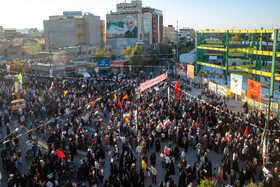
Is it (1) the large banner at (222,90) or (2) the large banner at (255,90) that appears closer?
(2) the large banner at (255,90)

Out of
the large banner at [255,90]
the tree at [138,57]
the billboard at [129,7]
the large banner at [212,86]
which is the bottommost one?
the large banner at [212,86]

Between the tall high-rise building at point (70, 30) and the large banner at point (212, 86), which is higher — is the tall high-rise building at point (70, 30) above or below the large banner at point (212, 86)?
above

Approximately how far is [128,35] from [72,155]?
180 feet

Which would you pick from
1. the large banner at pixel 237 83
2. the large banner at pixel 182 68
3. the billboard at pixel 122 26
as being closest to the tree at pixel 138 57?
the large banner at pixel 182 68

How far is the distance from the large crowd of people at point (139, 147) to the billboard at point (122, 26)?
46.4 meters

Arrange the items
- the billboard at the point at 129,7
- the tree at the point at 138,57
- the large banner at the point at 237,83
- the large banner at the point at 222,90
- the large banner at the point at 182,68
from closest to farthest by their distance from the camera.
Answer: the large banner at the point at 237,83 → the large banner at the point at 222,90 → the large banner at the point at 182,68 → the tree at the point at 138,57 → the billboard at the point at 129,7

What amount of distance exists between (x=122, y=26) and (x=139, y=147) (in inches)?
2254

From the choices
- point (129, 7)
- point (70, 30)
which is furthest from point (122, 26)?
point (129, 7)

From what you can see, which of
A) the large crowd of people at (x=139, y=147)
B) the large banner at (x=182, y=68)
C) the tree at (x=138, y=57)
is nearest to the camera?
the large crowd of people at (x=139, y=147)

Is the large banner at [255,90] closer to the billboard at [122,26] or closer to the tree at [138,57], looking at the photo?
the tree at [138,57]

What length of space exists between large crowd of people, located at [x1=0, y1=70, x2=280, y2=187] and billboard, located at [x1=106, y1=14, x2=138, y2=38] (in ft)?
152

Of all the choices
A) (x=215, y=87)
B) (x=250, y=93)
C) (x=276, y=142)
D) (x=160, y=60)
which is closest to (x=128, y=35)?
(x=160, y=60)

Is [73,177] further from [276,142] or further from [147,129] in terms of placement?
[276,142]

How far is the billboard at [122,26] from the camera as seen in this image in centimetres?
6494
